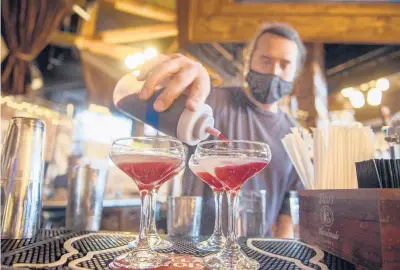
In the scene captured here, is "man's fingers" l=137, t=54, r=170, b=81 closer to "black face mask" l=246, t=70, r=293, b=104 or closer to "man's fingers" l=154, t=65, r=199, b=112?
"man's fingers" l=154, t=65, r=199, b=112

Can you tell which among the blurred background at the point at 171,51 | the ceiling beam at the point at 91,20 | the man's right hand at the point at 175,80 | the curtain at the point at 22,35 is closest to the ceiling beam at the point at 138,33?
the blurred background at the point at 171,51

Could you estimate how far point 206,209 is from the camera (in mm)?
1678

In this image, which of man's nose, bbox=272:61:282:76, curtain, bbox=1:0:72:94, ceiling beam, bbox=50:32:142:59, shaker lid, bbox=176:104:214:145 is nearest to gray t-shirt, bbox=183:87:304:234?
shaker lid, bbox=176:104:214:145

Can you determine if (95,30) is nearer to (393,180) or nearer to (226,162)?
(226,162)

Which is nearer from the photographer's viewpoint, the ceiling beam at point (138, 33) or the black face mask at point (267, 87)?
the black face mask at point (267, 87)

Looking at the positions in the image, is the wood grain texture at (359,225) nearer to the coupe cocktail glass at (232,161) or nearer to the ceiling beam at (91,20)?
the coupe cocktail glass at (232,161)

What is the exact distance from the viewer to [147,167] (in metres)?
1.09

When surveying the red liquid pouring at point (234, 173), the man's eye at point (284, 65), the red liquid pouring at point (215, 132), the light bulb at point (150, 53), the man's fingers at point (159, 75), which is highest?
the light bulb at point (150, 53)

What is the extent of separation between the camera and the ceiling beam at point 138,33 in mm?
2395

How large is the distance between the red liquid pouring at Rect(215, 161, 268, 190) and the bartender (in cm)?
46

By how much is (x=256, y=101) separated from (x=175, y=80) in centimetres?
49

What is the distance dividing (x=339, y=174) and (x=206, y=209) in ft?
2.10

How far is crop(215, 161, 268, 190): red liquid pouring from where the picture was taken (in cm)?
114

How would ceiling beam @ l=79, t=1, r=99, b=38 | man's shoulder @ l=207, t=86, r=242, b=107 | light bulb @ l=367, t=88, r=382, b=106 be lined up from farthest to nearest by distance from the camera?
ceiling beam @ l=79, t=1, r=99, b=38 → light bulb @ l=367, t=88, r=382, b=106 → man's shoulder @ l=207, t=86, r=242, b=107
